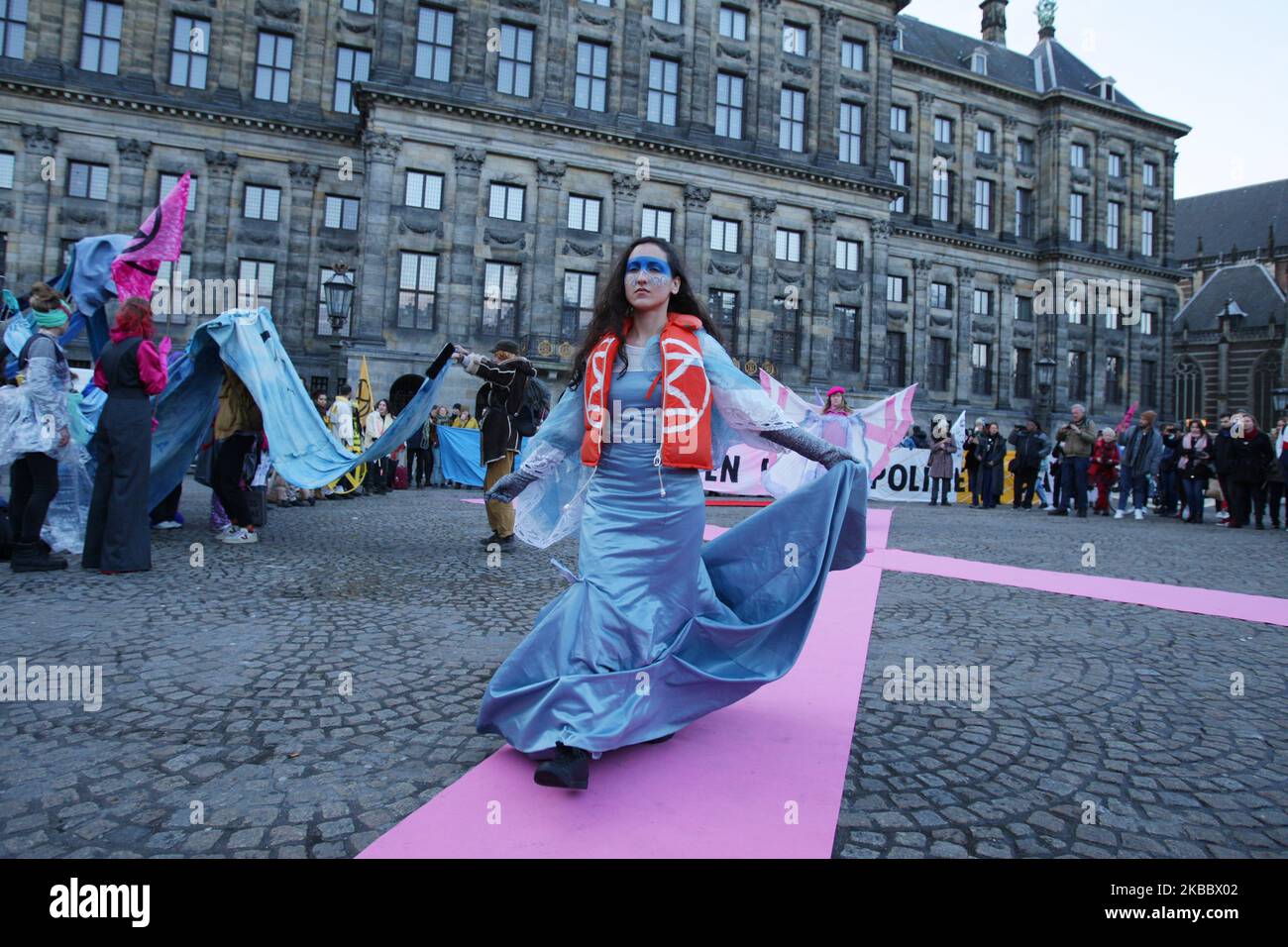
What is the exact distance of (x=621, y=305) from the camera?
3.44 metres

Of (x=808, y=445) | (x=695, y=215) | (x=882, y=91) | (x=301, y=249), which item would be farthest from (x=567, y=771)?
(x=882, y=91)

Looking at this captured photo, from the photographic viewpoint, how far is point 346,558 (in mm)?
7648

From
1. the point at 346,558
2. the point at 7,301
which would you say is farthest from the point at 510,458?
the point at 7,301

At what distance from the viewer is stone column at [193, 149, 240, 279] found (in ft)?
91.6

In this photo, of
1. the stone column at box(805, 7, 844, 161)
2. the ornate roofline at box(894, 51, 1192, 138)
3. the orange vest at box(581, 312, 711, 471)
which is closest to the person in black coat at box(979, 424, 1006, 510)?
the orange vest at box(581, 312, 711, 471)

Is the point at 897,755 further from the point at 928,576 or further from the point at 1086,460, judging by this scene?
the point at 1086,460

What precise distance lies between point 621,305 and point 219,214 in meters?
30.2

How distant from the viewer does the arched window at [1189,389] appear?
181 ft

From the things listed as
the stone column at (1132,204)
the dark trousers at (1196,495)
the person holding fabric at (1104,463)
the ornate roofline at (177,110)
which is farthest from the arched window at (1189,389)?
the ornate roofline at (177,110)

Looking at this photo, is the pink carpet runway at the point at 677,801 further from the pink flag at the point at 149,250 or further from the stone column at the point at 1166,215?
the stone column at the point at 1166,215

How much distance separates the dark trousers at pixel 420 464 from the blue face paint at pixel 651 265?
16.8m

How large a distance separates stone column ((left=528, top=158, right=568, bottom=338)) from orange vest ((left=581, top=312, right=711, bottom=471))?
25199mm

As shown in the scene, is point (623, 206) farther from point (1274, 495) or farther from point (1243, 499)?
point (1274, 495)

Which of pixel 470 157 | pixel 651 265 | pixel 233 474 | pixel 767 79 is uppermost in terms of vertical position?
pixel 767 79
